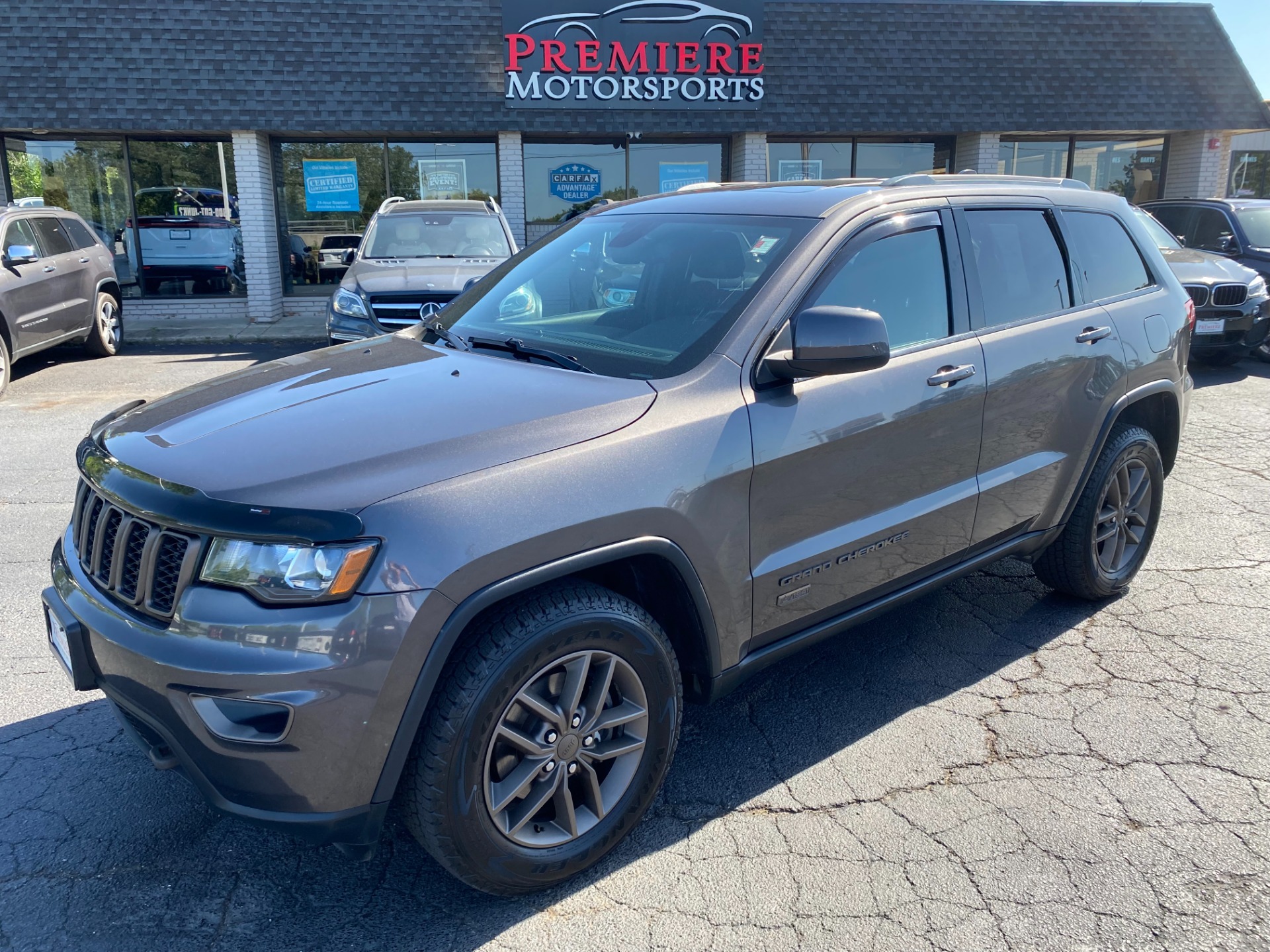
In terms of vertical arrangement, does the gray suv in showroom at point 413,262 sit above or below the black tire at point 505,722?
above

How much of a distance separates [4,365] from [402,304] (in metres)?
4.18

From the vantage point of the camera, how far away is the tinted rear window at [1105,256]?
411 cm

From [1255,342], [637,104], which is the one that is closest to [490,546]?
[1255,342]

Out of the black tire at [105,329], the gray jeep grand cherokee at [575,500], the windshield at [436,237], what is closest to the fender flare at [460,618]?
the gray jeep grand cherokee at [575,500]

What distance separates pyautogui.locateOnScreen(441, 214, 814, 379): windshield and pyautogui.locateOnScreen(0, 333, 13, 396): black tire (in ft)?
24.7

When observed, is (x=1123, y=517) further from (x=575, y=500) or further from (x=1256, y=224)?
(x=1256, y=224)

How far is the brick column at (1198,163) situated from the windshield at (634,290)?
1621 cm

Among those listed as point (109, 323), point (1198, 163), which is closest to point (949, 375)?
point (109, 323)

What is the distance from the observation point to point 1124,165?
685 inches

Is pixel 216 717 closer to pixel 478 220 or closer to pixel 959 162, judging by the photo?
pixel 478 220

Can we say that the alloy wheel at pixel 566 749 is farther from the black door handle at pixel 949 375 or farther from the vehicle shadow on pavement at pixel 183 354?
the vehicle shadow on pavement at pixel 183 354

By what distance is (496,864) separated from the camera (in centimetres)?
244

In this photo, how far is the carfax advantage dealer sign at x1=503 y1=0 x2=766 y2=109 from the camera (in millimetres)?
13609

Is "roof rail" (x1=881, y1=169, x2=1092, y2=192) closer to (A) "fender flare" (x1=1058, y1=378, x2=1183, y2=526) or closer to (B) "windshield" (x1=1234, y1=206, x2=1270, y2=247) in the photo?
(A) "fender flare" (x1=1058, y1=378, x2=1183, y2=526)
